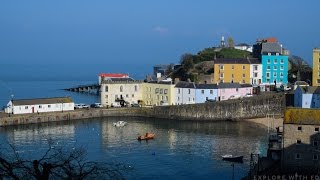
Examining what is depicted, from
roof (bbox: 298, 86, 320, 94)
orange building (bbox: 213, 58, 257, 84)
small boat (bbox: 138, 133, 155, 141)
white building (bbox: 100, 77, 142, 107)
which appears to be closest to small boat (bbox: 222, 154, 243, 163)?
small boat (bbox: 138, 133, 155, 141)

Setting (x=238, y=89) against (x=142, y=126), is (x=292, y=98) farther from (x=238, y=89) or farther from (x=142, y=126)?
(x=142, y=126)

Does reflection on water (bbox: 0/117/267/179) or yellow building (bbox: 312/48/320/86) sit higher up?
yellow building (bbox: 312/48/320/86)

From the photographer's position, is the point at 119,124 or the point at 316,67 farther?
the point at 316,67

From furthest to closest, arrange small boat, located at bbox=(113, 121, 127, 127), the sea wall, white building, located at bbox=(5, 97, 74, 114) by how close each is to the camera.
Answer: the sea wall, white building, located at bbox=(5, 97, 74, 114), small boat, located at bbox=(113, 121, 127, 127)

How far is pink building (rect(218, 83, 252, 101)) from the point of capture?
51.0 meters

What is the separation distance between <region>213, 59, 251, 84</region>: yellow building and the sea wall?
7.01 meters

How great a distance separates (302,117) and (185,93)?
28.6m

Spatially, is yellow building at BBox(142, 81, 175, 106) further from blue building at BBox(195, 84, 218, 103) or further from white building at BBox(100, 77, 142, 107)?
blue building at BBox(195, 84, 218, 103)

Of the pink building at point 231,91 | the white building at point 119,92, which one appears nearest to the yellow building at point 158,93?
the white building at point 119,92

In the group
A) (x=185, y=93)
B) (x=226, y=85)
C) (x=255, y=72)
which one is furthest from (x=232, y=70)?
(x=185, y=93)

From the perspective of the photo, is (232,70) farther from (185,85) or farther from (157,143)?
(157,143)

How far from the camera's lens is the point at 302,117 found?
75.7 ft

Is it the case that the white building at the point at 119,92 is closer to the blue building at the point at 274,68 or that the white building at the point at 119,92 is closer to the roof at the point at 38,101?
the roof at the point at 38,101

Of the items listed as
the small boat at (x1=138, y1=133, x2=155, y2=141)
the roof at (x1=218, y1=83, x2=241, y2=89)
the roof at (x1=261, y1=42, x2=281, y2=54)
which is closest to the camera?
the small boat at (x1=138, y1=133, x2=155, y2=141)
